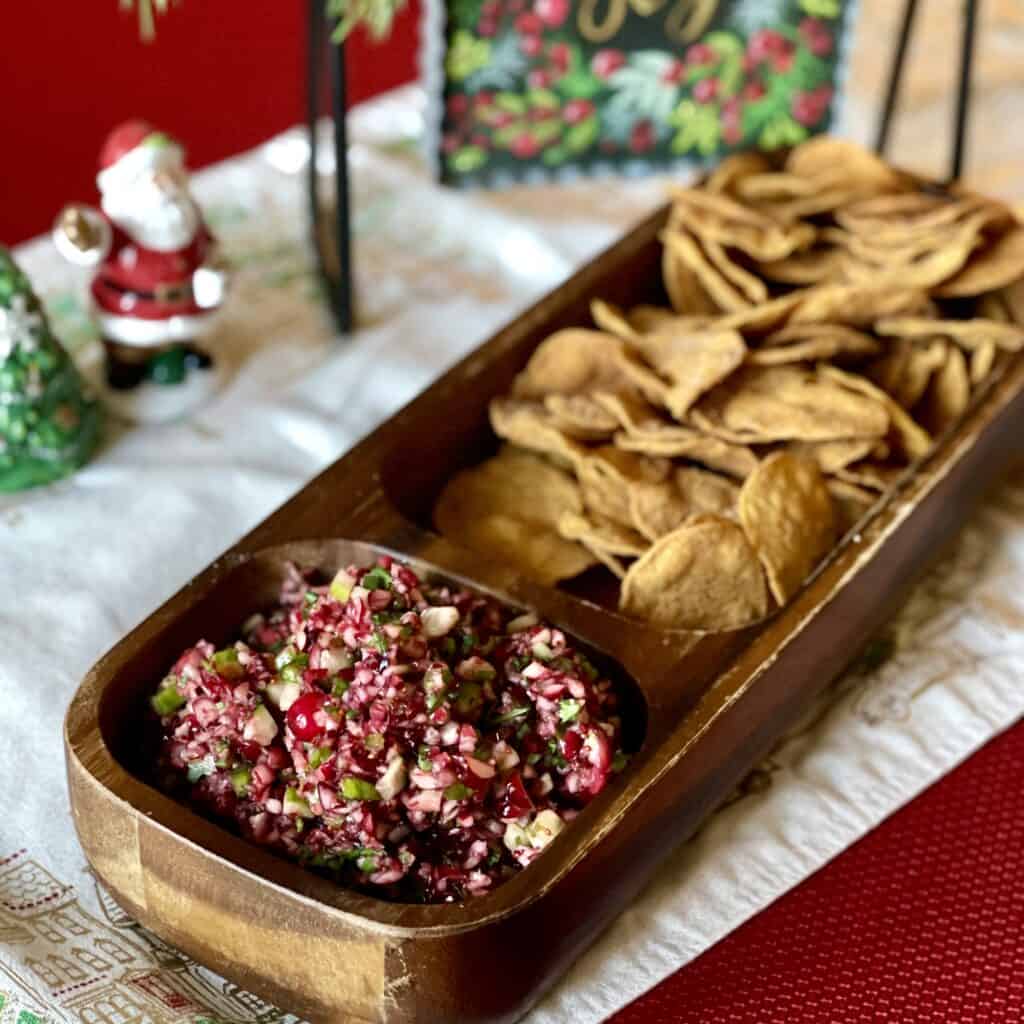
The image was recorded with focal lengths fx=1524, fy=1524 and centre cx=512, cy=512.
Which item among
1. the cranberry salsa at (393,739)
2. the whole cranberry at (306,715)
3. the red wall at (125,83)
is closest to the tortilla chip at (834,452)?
the cranberry salsa at (393,739)

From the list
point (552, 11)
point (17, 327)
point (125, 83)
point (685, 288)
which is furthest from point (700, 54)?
point (125, 83)

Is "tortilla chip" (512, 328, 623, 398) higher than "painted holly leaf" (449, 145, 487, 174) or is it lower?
higher

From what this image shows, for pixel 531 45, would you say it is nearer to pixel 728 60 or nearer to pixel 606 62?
pixel 606 62

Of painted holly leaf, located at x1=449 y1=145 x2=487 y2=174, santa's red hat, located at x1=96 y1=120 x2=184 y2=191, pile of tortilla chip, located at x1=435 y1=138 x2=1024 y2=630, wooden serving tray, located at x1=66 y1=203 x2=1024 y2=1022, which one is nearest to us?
wooden serving tray, located at x1=66 y1=203 x2=1024 y2=1022

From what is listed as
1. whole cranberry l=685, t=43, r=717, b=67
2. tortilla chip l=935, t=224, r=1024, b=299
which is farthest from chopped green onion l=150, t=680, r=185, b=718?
whole cranberry l=685, t=43, r=717, b=67

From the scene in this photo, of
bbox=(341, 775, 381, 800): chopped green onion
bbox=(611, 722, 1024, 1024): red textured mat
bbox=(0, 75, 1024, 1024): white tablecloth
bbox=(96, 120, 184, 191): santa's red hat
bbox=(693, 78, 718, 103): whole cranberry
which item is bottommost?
bbox=(611, 722, 1024, 1024): red textured mat

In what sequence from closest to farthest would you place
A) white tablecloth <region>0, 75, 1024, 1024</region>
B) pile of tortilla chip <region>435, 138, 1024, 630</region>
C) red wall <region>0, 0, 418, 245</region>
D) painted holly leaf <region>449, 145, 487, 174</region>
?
white tablecloth <region>0, 75, 1024, 1024</region>, pile of tortilla chip <region>435, 138, 1024, 630</region>, painted holly leaf <region>449, 145, 487, 174</region>, red wall <region>0, 0, 418, 245</region>

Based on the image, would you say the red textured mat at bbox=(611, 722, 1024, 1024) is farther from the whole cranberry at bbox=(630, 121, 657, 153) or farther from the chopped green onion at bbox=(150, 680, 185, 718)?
the whole cranberry at bbox=(630, 121, 657, 153)
